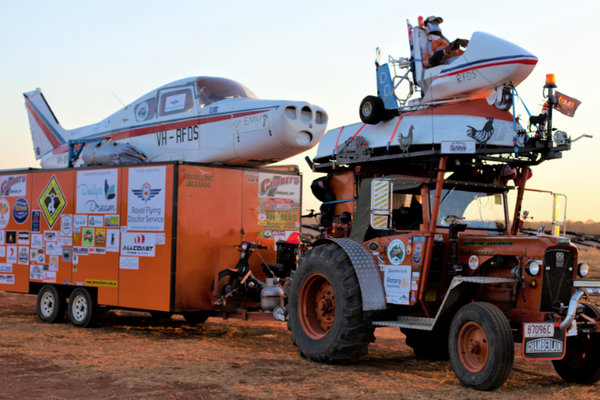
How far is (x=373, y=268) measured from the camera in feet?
28.4

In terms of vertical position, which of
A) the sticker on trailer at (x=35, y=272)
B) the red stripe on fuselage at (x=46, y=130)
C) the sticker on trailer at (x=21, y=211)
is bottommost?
the sticker on trailer at (x=35, y=272)

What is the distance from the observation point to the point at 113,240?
12.0m

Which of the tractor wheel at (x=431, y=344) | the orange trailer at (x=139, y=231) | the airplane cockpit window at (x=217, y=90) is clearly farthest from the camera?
the airplane cockpit window at (x=217, y=90)

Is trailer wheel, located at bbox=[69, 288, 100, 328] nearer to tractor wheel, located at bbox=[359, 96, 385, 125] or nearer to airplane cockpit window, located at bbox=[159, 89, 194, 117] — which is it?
airplane cockpit window, located at bbox=[159, 89, 194, 117]

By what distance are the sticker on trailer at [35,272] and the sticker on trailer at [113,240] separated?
7.57 feet

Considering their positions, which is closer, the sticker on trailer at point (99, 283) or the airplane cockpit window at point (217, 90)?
the sticker on trailer at point (99, 283)

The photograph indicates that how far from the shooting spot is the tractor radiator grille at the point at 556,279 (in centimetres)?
739

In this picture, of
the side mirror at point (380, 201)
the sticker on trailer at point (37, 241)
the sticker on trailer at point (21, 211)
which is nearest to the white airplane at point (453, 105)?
the side mirror at point (380, 201)

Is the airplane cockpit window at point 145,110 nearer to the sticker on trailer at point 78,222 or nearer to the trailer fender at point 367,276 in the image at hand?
the sticker on trailer at point 78,222

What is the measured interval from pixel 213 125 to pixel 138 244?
2.63 m

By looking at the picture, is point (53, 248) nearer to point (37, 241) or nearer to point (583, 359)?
point (37, 241)

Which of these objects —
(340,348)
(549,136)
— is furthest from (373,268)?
(549,136)

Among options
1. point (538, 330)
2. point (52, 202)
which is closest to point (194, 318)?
point (52, 202)

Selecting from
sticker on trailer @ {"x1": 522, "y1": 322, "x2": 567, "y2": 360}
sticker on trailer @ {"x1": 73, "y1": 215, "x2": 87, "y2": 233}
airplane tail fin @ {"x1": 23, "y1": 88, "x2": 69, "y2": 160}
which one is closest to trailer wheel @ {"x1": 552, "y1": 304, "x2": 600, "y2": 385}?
sticker on trailer @ {"x1": 522, "y1": 322, "x2": 567, "y2": 360}
